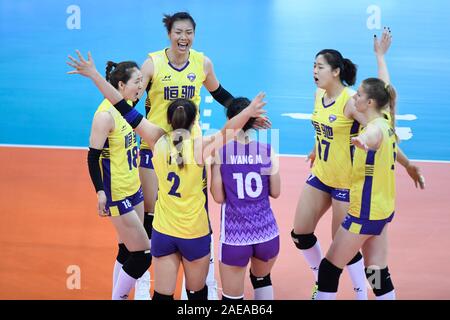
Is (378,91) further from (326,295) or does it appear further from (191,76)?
(191,76)

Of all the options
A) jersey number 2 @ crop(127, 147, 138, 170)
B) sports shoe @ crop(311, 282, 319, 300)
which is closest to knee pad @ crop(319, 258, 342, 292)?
sports shoe @ crop(311, 282, 319, 300)

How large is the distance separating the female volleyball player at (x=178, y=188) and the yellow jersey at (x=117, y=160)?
0.58 m

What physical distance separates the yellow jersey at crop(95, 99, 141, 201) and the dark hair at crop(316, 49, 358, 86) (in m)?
1.67

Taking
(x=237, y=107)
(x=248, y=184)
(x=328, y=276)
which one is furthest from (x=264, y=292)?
(x=237, y=107)

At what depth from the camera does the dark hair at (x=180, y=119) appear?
4812mm

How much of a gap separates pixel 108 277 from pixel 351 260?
2192 millimetres

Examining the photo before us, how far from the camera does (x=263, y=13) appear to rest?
1634 centimetres

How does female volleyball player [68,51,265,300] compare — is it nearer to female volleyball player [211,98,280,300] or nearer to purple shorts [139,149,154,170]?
female volleyball player [211,98,280,300]

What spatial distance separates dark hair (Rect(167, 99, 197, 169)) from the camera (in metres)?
4.81

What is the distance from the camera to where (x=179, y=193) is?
16.0 ft

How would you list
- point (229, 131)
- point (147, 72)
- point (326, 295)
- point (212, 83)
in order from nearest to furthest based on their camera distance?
point (229, 131), point (326, 295), point (147, 72), point (212, 83)

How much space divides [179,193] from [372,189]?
1.36 m

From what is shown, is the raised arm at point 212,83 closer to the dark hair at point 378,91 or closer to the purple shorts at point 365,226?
the dark hair at point 378,91

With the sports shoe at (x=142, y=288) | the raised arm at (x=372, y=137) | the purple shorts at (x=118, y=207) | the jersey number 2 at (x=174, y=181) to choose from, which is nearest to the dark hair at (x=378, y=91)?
the raised arm at (x=372, y=137)
